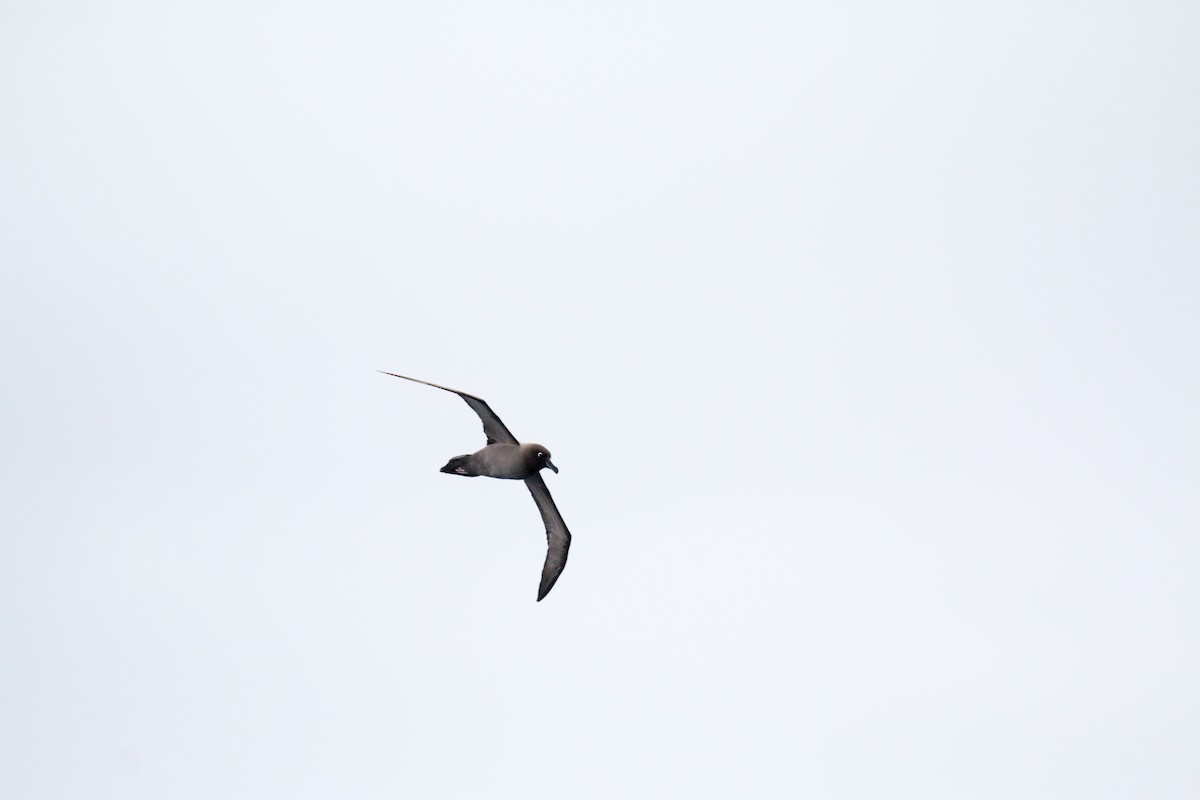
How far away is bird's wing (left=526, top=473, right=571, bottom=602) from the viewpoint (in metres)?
33.1

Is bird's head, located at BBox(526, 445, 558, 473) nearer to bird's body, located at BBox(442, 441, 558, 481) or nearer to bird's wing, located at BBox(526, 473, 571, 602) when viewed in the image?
bird's body, located at BBox(442, 441, 558, 481)

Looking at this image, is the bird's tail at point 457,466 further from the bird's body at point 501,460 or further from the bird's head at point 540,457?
the bird's head at point 540,457

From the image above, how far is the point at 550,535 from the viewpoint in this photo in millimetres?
34031

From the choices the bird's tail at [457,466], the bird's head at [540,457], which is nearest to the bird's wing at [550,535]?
the bird's head at [540,457]

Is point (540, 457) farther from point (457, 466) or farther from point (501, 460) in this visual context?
point (457, 466)

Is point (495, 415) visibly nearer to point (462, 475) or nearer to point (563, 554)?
point (462, 475)

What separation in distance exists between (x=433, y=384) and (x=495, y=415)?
3205 millimetres

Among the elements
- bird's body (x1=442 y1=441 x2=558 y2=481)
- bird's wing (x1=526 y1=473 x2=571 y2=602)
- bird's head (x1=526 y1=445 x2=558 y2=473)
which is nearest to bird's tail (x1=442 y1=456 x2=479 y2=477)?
bird's body (x1=442 y1=441 x2=558 y2=481)

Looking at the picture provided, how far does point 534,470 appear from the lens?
31625 millimetres

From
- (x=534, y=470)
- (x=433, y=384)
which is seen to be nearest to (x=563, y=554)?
(x=534, y=470)

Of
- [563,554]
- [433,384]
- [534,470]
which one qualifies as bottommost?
[563,554]

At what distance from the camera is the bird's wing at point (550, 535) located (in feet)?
109

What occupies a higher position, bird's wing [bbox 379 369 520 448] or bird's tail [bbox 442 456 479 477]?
bird's wing [bbox 379 369 520 448]

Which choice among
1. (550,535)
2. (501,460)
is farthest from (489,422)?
(550,535)
